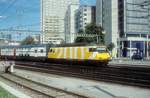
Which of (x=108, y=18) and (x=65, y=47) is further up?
(x=108, y=18)

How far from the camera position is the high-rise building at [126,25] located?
114m

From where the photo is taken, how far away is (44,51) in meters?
54.0

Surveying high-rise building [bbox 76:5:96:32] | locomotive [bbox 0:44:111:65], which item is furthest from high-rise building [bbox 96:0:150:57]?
locomotive [bbox 0:44:111:65]

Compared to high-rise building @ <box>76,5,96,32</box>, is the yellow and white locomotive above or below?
below

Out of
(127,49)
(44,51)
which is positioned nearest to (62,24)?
(127,49)

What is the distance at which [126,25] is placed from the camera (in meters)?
118

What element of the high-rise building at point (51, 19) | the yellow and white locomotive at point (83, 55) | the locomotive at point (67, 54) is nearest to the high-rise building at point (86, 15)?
the high-rise building at point (51, 19)

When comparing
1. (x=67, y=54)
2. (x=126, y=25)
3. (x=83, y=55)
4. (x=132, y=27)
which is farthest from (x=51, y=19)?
(x=83, y=55)

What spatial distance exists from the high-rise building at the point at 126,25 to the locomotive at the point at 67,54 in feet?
183

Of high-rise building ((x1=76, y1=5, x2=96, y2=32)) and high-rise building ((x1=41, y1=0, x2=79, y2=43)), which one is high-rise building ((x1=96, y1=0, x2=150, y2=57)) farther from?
high-rise building ((x1=76, y1=5, x2=96, y2=32))

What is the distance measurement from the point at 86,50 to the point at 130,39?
242ft

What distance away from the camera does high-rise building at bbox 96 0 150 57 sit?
114 metres

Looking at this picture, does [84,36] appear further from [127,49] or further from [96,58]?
→ [96,58]

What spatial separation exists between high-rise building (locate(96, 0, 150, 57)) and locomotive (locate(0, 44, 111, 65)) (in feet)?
183
